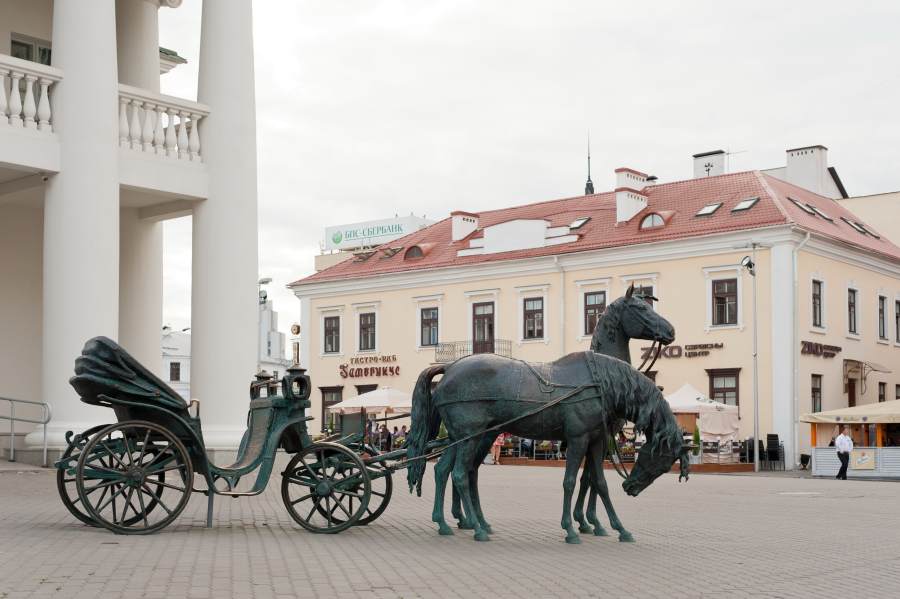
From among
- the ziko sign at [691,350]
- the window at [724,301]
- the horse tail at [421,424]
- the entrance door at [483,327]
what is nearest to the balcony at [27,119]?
the horse tail at [421,424]

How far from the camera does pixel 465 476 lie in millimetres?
10984

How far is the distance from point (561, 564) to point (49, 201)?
10.4 meters

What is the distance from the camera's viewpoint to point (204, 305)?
18.3m

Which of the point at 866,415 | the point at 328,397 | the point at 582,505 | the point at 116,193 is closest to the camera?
the point at 582,505

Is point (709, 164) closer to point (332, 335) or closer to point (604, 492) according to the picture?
point (332, 335)

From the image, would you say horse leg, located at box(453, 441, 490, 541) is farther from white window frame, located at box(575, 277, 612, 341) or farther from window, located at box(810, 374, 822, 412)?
white window frame, located at box(575, 277, 612, 341)

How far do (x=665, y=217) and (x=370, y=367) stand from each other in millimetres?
14635

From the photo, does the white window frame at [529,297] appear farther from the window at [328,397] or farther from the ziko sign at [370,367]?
the window at [328,397]

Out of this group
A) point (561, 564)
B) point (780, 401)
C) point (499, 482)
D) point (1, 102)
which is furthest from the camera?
point (780, 401)

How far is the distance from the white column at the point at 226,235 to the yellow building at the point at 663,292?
1027 inches

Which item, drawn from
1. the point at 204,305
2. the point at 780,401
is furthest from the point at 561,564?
the point at 780,401

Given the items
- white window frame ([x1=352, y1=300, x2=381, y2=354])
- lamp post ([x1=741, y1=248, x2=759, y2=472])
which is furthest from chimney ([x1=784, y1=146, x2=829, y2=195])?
white window frame ([x1=352, y1=300, x2=381, y2=354])

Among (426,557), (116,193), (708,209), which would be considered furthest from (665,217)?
(426,557)

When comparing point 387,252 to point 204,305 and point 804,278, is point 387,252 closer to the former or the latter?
point 804,278
